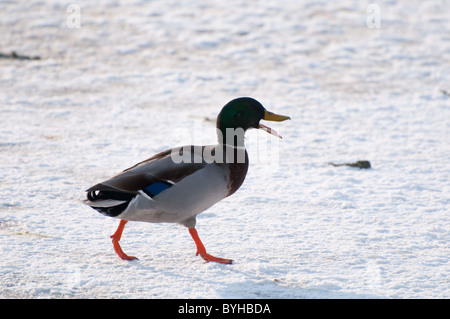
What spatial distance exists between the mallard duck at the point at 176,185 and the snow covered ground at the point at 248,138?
29 centimetres

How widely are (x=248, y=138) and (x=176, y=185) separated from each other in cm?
303

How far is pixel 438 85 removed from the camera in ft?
27.1

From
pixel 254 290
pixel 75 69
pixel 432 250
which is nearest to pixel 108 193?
pixel 254 290

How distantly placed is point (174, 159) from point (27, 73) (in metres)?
5.04

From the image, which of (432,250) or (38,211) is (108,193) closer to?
(38,211)

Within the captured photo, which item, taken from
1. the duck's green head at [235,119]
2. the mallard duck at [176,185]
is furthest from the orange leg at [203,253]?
the duck's green head at [235,119]

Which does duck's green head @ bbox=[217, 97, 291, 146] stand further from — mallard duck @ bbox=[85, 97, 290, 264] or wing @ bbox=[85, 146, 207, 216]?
wing @ bbox=[85, 146, 207, 216]

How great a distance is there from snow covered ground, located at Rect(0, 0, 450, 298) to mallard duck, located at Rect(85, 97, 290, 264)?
294mm

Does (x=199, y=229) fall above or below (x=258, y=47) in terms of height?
below

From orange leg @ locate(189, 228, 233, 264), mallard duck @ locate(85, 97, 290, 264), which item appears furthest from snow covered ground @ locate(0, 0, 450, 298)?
mallard duck @ locate(85, 97, 290, 264)

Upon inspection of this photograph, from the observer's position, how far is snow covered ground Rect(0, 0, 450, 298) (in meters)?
3.81

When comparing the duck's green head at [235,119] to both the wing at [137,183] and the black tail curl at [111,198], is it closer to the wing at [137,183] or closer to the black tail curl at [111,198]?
the wing at [137,183]

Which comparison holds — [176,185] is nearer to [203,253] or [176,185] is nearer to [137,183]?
[137,183]

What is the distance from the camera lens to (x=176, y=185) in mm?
3730
